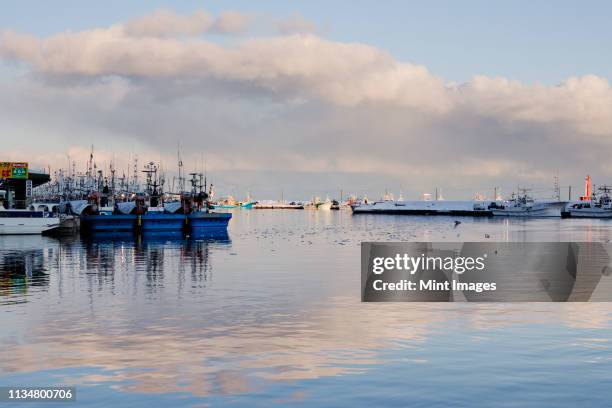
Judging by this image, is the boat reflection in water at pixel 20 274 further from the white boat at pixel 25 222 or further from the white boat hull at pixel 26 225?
the white boat at pixel 25 222

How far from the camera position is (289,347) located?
22250 millimetres

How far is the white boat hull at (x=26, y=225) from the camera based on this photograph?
97.2m

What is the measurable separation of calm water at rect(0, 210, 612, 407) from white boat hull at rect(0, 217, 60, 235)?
60640 millimetres

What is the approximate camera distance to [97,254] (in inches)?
2613

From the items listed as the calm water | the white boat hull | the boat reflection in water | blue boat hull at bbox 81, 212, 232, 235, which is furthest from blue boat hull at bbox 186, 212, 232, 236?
the calm water

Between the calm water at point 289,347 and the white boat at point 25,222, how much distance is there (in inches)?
2397

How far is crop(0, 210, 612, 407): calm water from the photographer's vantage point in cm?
1694

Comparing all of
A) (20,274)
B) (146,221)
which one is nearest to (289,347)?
(20,274)

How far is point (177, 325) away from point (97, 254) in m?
42.6

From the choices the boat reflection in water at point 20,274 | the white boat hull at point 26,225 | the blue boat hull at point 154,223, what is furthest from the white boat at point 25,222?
the boat reflection in water at point 20,274

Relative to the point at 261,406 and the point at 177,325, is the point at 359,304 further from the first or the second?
the point at 261,406

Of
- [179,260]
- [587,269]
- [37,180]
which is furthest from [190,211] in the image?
[587,269]

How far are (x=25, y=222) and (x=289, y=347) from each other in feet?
280

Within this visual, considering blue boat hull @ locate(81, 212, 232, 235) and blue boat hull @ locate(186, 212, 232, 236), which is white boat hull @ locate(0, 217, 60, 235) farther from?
blue boat hull @ locate(186, 212, 232, 236)
